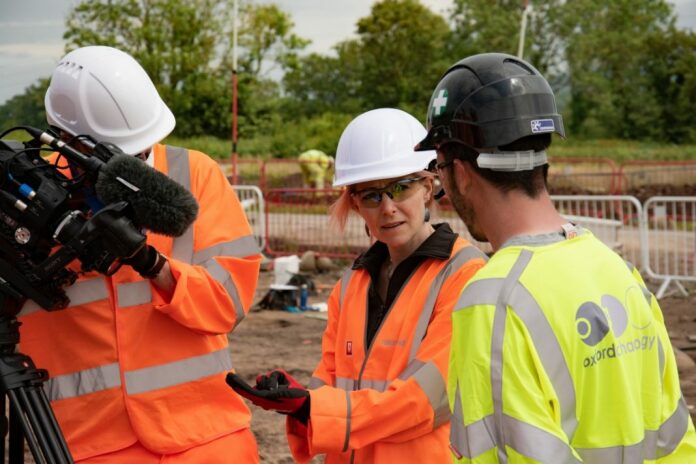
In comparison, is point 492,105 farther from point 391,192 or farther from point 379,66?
point 379,66

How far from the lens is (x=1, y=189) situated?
106 inches

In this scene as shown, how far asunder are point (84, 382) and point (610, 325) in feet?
5.63

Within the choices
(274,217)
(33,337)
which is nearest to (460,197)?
(33,337)

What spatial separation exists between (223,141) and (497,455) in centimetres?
2933

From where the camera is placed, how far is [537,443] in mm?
1704

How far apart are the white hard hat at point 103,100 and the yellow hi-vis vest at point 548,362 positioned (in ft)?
4.83

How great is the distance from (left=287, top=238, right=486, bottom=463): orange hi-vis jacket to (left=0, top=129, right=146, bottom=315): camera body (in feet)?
2.21

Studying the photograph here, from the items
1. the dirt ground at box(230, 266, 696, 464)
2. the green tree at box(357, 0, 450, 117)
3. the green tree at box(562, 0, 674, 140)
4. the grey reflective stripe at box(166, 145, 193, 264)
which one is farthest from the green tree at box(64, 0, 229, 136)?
the grey reflective stripe at box(166, 145, 193, 264)

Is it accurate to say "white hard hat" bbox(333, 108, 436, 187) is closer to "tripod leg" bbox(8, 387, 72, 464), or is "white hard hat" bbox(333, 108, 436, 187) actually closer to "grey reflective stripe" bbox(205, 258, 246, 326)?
"grey reflective stripe" bbox(205, 258, 246, 326)

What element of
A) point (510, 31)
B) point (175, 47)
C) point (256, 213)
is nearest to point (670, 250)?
point (256, 213)

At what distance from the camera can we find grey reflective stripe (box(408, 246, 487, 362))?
9.02 ft

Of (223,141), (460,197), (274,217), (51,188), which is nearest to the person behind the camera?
(460,197)

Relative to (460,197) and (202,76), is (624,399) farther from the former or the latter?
(202,76)

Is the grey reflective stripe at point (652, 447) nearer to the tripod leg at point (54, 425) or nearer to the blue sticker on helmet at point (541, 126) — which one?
the blue sticker on helmet at point (541, 126)
